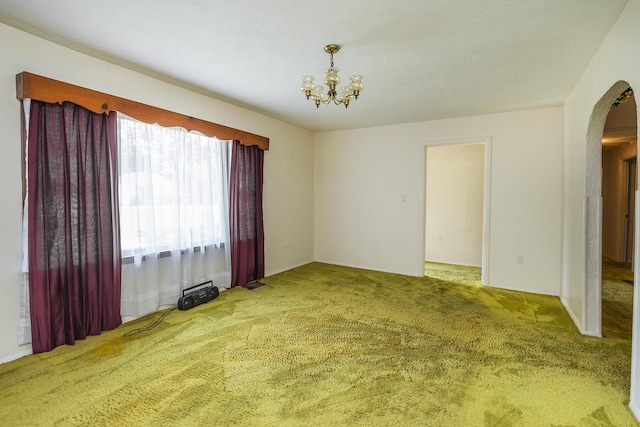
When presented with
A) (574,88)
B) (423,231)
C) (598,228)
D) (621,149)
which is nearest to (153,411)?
(598,228)

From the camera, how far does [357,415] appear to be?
1678 millimetres

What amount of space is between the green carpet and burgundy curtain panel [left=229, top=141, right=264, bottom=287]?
2.66ft

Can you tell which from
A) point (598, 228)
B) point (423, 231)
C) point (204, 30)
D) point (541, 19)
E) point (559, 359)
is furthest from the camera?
point (423, 231)

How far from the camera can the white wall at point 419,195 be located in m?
3.85

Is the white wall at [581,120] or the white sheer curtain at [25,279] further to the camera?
the white sheer curtain at [25,279]

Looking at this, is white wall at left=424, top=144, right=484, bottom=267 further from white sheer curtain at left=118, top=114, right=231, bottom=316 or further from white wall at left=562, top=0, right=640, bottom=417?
white sheer curtain at left=118, top=114, right=231, bottom=316

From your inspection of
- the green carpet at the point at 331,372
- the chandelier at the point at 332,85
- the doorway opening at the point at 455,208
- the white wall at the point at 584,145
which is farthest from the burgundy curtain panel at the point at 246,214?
the white wall at the point at 584,145

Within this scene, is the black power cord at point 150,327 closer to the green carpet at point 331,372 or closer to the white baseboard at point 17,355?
the green carpet at point 331,372

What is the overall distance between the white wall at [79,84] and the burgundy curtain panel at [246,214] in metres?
0.28

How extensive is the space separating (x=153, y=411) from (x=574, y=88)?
457 centimetres

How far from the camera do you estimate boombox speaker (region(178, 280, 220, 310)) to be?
10.5 ft

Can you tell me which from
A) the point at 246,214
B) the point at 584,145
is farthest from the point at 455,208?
the point at 246,214

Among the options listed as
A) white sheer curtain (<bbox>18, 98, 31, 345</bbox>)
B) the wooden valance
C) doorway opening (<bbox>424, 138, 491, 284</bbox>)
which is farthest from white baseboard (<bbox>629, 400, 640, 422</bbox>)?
the wooden valance

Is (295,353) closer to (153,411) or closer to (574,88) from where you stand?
(153,411)
